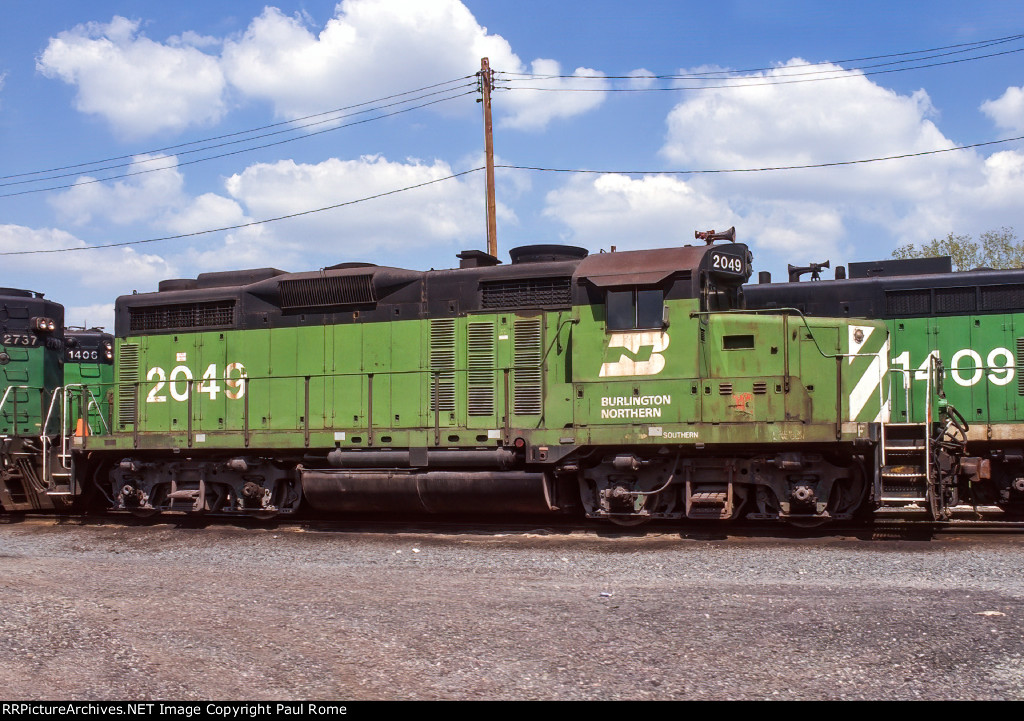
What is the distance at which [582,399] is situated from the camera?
10625 millimetres

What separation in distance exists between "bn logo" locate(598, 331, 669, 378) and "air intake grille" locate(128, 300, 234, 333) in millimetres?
5613

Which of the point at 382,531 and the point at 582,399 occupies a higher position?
the point at 582,399

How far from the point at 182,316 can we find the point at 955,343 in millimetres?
10829

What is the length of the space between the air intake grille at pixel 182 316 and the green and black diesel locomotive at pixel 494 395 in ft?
0.08

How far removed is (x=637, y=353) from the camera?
10367 mm

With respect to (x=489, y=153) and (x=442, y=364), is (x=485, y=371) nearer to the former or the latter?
(x=442, y=364)

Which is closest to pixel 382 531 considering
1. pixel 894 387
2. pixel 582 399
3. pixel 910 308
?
pixel 582 399

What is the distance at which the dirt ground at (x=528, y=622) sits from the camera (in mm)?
4754

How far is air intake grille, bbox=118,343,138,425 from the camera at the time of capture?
1305 cm

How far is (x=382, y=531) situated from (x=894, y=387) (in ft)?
23.0

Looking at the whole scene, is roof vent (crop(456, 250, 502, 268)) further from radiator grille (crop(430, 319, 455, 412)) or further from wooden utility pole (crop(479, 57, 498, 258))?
wooden utility pole (crop(479, 57, 498, 258))

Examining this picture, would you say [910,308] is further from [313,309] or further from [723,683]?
[723,683]

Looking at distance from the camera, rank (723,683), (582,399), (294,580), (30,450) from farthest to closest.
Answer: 1. (30,450)
2. (582,399)
3. (294,580)
4. (723,683)

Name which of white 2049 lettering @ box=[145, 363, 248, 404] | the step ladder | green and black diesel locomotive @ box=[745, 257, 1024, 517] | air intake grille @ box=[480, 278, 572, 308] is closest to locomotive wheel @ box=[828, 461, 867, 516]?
the step ladder
